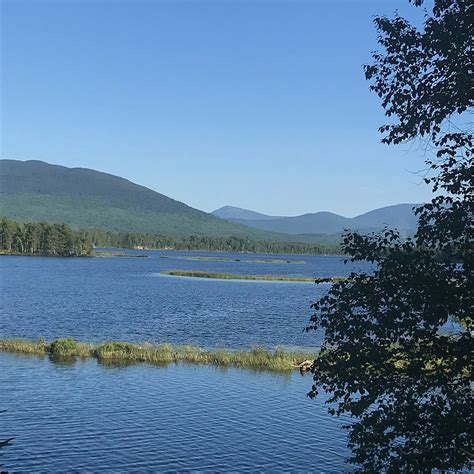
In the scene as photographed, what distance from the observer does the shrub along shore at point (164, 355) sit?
4044cm

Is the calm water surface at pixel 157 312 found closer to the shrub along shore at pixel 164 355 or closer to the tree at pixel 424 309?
the shrub along shore at pixel 164 355

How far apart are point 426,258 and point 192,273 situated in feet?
446

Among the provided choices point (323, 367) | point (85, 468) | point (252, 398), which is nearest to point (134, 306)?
point (252, 398)

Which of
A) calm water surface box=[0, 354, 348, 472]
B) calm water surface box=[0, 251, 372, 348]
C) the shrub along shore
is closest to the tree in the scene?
calm water surface box=[0, 354, 348, 472]

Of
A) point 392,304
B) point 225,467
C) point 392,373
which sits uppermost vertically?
point 392,304

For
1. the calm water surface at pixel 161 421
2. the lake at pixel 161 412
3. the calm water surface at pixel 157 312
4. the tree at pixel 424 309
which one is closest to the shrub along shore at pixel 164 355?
the lake at pixel 161 412

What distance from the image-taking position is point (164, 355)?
41.3 m

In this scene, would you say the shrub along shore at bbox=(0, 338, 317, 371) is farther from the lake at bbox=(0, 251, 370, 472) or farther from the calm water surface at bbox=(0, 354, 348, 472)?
the calm water surface at bbox=(0, 354, 348, 472)

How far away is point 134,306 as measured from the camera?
7569cm

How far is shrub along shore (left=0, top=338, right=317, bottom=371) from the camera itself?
133 feet

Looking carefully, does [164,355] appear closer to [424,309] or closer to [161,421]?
[161,421]

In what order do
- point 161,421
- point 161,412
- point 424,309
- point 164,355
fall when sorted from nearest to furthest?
point 424,309
point 161,421
point 161,412
point 164,355

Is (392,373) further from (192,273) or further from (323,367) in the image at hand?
(192,273)

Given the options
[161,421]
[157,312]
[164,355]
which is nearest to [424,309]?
[161,421]
